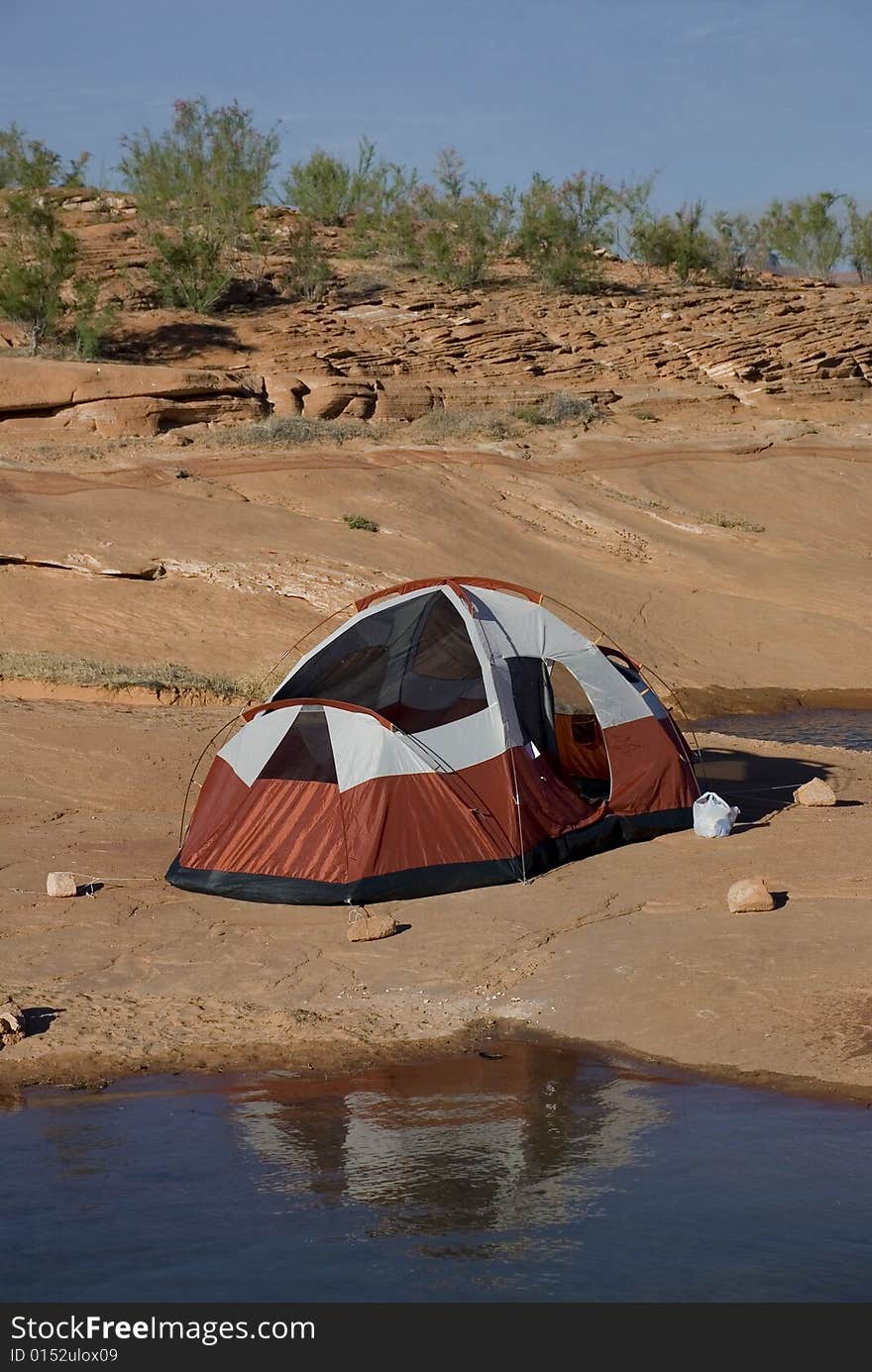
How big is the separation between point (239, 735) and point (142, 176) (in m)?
38.1

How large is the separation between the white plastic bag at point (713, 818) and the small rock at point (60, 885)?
4501 millimetres

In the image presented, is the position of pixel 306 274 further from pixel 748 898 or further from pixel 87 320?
pixel 748 898

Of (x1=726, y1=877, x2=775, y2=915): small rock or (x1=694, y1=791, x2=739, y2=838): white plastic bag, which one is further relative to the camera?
(x1=694, y1=791, x2=739, y2=838): white plastic bag

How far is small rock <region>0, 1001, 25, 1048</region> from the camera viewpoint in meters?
7.50

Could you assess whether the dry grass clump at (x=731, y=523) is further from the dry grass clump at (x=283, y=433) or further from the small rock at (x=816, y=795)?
the small rock at (x=816, y=795)

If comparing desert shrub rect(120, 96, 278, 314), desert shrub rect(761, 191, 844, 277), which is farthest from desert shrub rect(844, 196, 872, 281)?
desert shrub rect(120, 96, 278, 314)

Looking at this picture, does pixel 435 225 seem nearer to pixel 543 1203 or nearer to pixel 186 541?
pixel 186 541

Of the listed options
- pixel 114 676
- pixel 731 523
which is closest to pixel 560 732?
pixel 114 676

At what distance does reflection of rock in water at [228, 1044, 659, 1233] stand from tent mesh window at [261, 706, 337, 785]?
9.74 feet

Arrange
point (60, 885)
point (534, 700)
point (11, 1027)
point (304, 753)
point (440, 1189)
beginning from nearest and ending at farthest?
point (440, 1189) → point (11, 1027) → point (60, 885) → point (304, 753) → point (534, 700)

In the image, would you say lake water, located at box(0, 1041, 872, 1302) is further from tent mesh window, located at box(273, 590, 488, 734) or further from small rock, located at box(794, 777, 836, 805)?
small rock, located at box(794, 777, 836, 805)

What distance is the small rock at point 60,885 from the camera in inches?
379

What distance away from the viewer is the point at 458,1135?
6402mm

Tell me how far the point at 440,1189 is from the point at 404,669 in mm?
5211
